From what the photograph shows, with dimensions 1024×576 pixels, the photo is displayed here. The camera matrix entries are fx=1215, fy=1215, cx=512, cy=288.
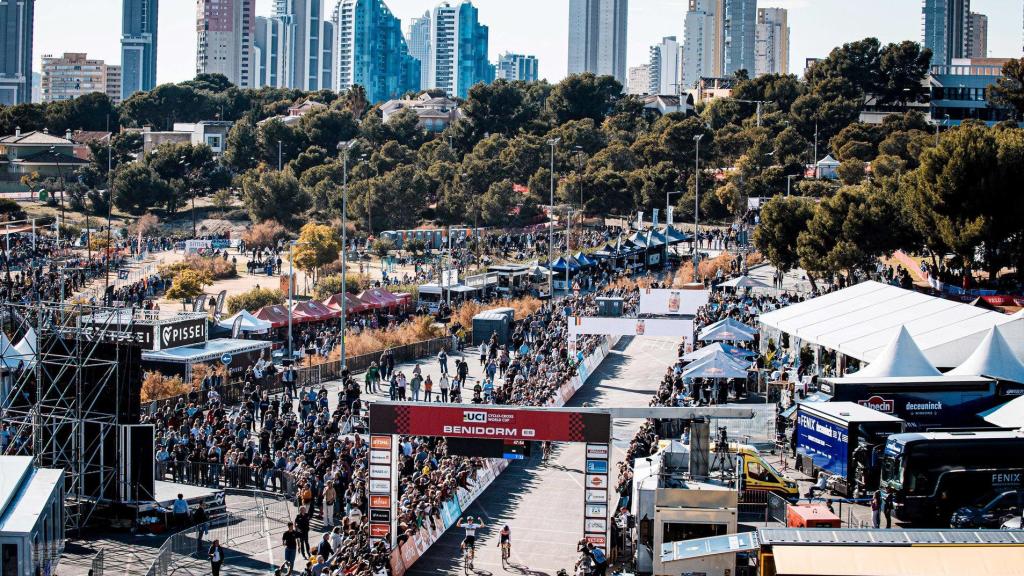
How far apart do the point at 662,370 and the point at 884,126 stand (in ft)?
191

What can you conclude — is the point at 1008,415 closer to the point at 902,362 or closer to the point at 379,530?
the point at 902,362

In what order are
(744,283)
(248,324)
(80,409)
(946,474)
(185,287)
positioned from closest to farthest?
(946,474) < (80,409) < (248,324) < (744,283) < (185,287)

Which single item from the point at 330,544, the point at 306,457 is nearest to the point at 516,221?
the point at 306,457

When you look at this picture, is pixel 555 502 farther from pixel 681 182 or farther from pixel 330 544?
pixel 681 182

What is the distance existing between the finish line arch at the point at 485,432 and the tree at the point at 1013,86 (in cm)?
7670

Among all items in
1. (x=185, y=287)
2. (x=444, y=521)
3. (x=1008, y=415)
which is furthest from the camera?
(x=185, y=287)

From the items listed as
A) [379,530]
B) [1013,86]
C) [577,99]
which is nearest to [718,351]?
[379,530]

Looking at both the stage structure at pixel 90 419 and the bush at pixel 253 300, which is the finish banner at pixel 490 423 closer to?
the stage structure at pixel 90 419

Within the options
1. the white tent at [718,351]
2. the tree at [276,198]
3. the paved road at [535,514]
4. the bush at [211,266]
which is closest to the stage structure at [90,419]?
the paved road at [535,514]

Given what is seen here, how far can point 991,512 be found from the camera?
1905cm

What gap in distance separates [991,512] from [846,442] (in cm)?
290

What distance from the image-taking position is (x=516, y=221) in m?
76.5

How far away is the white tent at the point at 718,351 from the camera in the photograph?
2939 centimetres

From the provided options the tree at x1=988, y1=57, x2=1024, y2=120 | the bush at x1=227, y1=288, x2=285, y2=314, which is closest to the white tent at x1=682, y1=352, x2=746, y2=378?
the bush at x1=227, y1=288, x2=285, y2=314
